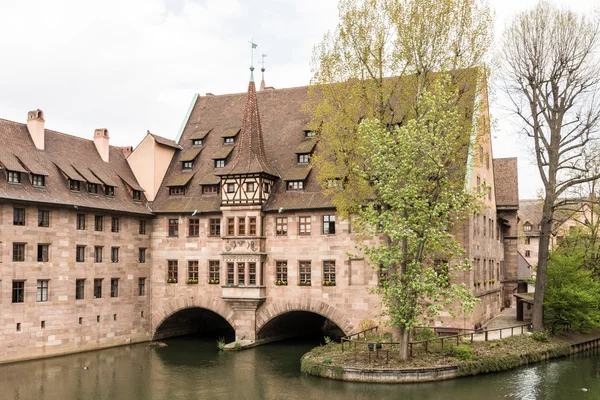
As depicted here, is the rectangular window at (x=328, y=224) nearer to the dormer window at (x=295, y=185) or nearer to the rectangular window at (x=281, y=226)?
the rectangular window at (x=281, y=226)

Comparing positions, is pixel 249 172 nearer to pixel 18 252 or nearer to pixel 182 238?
pixel 182 238

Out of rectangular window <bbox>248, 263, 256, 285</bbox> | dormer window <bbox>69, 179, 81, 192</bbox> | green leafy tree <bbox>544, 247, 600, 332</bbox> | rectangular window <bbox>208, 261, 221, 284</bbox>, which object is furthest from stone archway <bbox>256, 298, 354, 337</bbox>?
dormer window <bbox>69, 179, 81, 192</bbox>

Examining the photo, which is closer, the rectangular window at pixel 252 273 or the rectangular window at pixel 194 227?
the rectangular window at pixel 252 273

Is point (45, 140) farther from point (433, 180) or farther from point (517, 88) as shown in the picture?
point (517, 88)

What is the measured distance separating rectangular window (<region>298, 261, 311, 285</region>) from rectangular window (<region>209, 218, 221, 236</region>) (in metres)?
5.52

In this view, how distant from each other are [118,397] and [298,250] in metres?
14.0

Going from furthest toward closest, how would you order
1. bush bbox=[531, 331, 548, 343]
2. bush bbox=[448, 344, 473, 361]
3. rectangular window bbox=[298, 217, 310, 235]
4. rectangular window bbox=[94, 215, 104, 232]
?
rectangular window bbox=[94, 215, 104, 232], rectangular window bbox=[298, 217, 310, 235], bush bbox=[531, 331, 548, 343], bush bbox=[448, 344, 473, 361]

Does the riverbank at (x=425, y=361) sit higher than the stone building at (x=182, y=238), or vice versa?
the stone building at (x=182, y=238)

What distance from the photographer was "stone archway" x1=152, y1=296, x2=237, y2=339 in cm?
3697

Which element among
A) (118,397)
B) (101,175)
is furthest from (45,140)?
(118,397)

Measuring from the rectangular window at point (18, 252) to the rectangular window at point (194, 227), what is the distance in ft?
32.5

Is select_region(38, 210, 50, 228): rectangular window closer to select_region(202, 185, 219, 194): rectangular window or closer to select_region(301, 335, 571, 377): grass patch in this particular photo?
select_region(202, 185, 219, 194): rectangular window

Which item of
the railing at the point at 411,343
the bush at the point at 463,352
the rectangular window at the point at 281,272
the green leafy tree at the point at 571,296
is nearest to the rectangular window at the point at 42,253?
the rectangular window at the point at 281,272

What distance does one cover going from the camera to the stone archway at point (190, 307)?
36969mm
